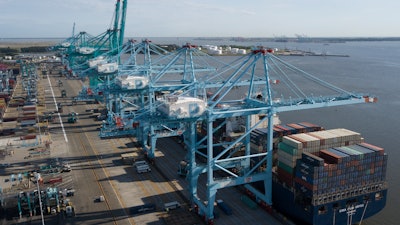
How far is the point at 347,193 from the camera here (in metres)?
28.5

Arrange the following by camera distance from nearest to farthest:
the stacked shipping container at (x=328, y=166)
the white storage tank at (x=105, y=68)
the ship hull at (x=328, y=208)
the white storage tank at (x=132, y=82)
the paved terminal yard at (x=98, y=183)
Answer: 1. the stacked shipping container at (x=328, y=166)
2. the ship hull at (x=328, y=208)
3. the paved terminal yard at (x=98, y=183)
4. the white storage tank at (x=132, y=82)
5. the white storage tank at (x=105, y=68)

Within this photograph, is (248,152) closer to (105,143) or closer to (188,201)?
(188,201)

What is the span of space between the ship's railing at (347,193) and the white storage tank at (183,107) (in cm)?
1089

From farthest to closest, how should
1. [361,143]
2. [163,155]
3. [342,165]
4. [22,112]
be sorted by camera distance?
[22,112], [163,155], [361,143], [342,165]

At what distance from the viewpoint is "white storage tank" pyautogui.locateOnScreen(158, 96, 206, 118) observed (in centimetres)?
2744

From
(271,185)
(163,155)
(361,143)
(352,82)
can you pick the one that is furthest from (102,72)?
(352,82)

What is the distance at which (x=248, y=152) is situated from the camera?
105ft

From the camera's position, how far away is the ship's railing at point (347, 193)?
2720cm

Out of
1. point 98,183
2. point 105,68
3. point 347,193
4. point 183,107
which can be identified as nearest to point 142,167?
point 98,183

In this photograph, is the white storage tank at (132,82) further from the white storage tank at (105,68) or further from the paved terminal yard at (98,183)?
the white storage tank at (105,68)

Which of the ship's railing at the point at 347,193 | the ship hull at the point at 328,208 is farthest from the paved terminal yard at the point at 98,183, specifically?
the ship's railing at the point at 347,193

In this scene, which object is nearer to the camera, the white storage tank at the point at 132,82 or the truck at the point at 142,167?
the truck at the point at 142,167

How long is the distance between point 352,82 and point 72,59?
7412cm

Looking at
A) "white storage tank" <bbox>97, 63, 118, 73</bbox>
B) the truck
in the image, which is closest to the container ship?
the truck
